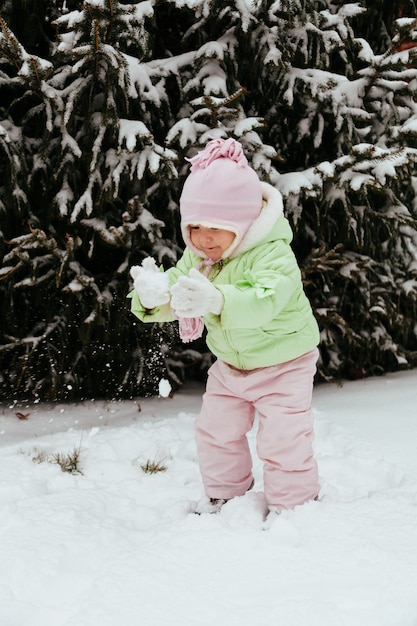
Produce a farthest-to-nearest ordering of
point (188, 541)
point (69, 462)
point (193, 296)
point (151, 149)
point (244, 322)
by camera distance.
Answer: point (151, 149)
point (69, 462)
point (188, 541)
point (244, 322)
point (193, 296)

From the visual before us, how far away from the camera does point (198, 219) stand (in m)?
2.15

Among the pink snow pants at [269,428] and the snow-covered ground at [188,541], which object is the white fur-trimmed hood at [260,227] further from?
the snow-covered ground at [188,541]

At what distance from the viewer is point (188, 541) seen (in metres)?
2.09

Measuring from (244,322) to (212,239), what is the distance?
385mm

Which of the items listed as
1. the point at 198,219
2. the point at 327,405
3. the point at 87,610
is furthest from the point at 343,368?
the point at 87,610

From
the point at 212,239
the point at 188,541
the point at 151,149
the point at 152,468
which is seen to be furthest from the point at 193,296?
the point at 151,149

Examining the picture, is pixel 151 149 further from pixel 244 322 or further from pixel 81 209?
pixel 244 322

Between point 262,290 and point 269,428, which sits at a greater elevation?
point 262,290

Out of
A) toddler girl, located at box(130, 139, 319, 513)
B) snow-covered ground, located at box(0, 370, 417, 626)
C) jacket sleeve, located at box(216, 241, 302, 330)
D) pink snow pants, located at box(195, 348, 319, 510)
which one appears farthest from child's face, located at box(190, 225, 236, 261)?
snow-covered ground, located at box(0, 370, 417, 626)

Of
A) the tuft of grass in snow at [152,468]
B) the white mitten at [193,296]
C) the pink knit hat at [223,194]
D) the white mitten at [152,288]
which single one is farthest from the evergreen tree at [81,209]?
the white mitten at [193,296]

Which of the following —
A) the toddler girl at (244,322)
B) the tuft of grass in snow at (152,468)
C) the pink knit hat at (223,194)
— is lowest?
the tuft of grass in snow at (152,468)

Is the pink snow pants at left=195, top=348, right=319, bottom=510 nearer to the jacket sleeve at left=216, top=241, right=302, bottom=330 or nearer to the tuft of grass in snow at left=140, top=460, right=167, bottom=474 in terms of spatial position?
the jacket sleeve at left=216, top=241, right=302, bottom=330

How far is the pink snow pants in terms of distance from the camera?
2312 mm

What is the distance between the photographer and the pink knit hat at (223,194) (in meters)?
2.13
